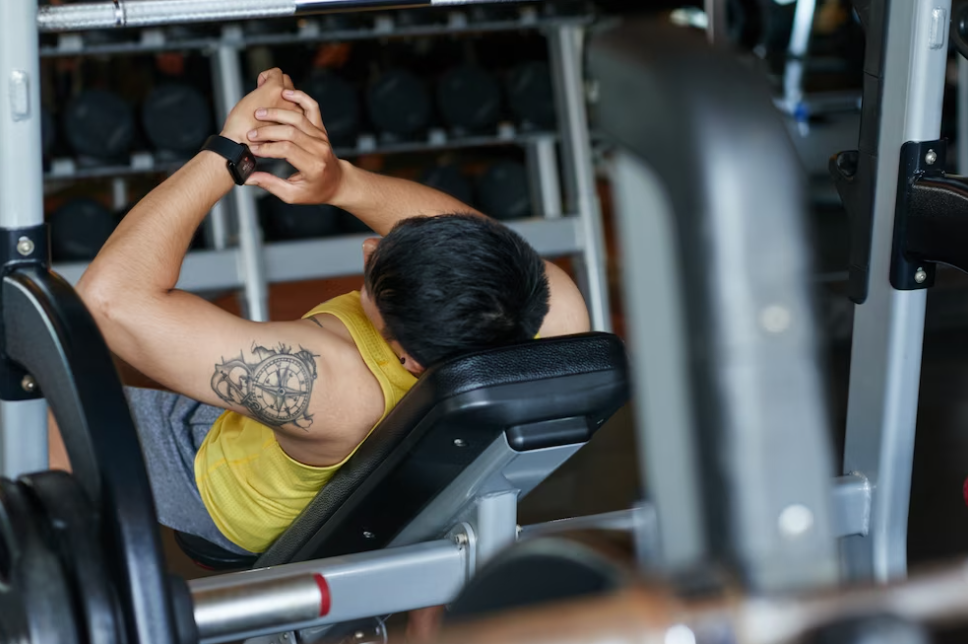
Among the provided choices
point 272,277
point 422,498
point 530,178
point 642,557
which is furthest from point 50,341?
point 530,178

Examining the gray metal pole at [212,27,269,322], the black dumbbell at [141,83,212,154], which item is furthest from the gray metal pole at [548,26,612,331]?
the black dumbbell at [141,83,212,154]

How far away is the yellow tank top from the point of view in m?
1.42

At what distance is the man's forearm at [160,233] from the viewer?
1265 millimetres

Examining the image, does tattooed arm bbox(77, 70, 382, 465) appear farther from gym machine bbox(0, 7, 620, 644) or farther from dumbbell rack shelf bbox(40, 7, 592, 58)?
dumbbell rack shelf bbox(40, 7, 592, 58)

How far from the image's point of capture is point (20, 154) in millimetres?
1192

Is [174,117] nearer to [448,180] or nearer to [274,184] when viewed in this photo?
[448,180]

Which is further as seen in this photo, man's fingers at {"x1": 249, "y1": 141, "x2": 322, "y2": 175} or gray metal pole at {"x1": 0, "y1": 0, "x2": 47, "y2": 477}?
man's fingers at {"x1": 249, "y1": 141, "x2": 322, "y2": 175}

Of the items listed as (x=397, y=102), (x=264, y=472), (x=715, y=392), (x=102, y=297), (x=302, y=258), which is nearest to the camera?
(x=715, y=392)

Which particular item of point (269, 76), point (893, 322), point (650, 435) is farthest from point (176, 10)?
point (650, 435)

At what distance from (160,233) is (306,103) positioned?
293 millimetres

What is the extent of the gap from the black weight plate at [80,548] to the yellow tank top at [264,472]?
23.4 inches

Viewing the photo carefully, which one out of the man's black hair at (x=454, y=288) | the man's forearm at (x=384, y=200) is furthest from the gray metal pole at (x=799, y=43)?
the man's black hair at (x=454, y=288)

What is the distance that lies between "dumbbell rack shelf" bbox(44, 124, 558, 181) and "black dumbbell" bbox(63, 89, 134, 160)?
0.17 feet

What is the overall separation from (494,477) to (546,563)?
79 centimetres
